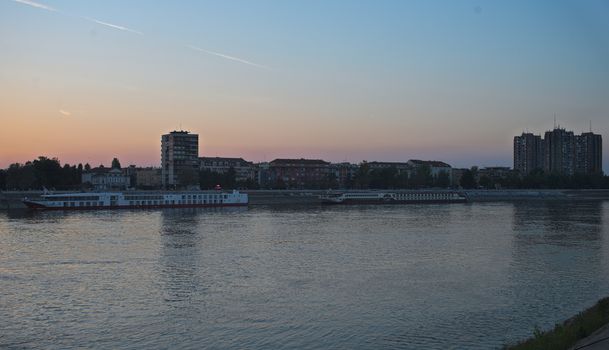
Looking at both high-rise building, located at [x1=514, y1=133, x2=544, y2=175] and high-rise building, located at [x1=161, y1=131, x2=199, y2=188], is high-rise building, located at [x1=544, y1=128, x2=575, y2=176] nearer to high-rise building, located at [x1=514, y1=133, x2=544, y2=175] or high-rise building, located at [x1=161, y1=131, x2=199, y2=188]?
high-rise building, located at [x1=514, y1=133, x2=544, y2=175]

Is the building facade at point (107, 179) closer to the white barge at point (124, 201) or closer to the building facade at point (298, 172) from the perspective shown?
the building facade at point (298, 172)

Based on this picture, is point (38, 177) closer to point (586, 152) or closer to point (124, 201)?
point (124, 201)

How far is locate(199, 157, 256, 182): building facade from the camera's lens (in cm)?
10356

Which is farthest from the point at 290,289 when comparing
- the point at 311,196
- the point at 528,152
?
the point at 528,152

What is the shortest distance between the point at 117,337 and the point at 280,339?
2.80 m

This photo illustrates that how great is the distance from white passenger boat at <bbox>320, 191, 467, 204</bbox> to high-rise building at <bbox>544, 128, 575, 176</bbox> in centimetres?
7294

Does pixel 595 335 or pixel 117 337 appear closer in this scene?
pixel 595 335

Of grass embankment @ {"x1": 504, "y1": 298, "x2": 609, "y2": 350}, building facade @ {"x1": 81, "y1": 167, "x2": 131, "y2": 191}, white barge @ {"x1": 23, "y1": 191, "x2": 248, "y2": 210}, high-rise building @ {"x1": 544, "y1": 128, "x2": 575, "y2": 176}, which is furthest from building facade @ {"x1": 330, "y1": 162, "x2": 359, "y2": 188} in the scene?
grass embankment @ {"x1": 504, "y1": 298, "x2": 609, "y2": 350}

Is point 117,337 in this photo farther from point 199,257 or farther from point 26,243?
point 26,243

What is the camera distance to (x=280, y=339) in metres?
10.4

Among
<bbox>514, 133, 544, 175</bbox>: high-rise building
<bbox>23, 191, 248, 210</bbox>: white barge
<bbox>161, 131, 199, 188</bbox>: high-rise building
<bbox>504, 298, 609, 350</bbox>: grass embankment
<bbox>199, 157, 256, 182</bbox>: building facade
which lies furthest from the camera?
<bbox>514, 133, 544, 175</bbox>: high-rise building

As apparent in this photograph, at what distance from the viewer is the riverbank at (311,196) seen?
52691 mm

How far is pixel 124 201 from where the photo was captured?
50.3 meters

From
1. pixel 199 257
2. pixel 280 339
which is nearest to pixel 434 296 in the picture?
pixel 280 339
